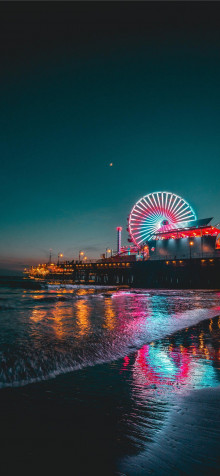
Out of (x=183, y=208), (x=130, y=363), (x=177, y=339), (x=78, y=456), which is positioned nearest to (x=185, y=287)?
(x=183, y=208)

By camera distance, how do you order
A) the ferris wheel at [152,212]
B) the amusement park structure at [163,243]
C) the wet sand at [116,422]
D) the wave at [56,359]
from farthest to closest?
the ferris wheel at [152,212], the amusement park structure at [163,243], the wave at [56,359], the wet sand at [116,422]

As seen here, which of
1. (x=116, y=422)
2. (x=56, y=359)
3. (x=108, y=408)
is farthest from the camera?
(x=56, y=359)

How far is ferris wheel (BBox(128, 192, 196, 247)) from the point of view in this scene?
68.9m

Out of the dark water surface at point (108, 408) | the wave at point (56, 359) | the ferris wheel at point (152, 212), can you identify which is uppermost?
the ferris wheel at point (152, 212)

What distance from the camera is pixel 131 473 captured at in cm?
205

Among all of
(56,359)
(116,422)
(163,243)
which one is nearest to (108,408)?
(116,422)

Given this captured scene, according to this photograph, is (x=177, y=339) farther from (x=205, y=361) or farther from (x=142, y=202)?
(x=142, y=202)

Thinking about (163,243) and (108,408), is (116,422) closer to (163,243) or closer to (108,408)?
(108,408)

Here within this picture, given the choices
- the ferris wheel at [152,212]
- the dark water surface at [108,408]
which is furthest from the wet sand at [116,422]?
the ferris wheel at [152,212]

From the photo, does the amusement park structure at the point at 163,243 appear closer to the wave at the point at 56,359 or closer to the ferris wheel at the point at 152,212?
the ferris wheel at the point at 152,212

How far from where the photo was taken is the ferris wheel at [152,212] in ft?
226

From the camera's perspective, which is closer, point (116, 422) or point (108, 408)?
point (116, 422)

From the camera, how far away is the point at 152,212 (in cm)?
7000

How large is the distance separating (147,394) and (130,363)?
1.72 m
